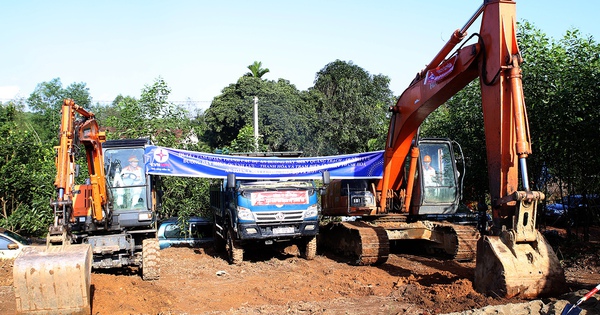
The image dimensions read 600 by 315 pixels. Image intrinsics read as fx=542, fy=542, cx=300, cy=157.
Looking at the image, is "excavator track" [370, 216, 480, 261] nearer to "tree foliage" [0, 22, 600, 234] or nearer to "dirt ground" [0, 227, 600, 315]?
"dirt ground" [0, 227, 600, 315]

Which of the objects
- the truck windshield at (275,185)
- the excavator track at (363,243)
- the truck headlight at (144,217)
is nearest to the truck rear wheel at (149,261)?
the truck headlight at (144,217)

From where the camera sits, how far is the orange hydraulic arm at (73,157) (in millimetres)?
8575

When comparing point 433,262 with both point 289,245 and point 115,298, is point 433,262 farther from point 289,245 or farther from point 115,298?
point 115,298

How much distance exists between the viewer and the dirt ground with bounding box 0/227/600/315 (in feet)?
25.3

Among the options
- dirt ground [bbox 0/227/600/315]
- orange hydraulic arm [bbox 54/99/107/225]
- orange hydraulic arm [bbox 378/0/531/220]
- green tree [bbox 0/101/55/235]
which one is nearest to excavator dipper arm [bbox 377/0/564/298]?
orange hydraulic arm [bbox 378/0/531/220]

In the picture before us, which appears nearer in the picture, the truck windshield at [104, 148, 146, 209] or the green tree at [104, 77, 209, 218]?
the truck windshield at [104, 148, 146, 209]

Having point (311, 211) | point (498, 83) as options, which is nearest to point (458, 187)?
point (311, 211)

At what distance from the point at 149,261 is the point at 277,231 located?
10.0 ft

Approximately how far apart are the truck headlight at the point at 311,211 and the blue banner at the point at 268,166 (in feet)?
4.27

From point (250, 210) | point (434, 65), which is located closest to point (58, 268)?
point (250, 210)

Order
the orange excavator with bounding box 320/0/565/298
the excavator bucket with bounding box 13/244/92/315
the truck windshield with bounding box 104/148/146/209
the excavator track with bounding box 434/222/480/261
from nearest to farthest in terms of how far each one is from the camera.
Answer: the excavator bucket with bounding box 13/244/92/315 → the orange excavator with bounding box 320/0/565/298 → the truck windshield with bounding box 104/148/146/209 → the excavator track with bounding box 434/222/480/261

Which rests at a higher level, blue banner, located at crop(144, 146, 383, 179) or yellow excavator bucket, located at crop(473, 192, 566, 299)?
blue banner, located at crop(144, 146, 383, 179)

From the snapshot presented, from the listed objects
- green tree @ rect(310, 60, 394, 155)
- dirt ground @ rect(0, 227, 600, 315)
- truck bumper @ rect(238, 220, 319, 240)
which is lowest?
dirt ground @ rect(0, 227, 600, 315)

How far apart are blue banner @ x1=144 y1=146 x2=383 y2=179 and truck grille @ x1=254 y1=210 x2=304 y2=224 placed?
1.47m
